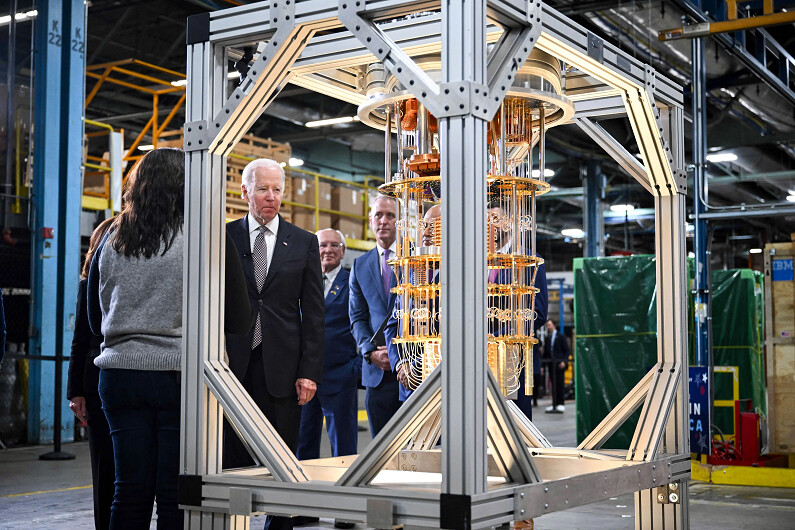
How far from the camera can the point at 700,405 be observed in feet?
28.2

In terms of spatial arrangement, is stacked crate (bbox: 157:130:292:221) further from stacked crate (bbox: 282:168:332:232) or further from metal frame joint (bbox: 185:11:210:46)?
metal frame joint (bbox: 185:11:210:46)

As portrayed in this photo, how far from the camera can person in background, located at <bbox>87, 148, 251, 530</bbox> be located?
11.7 ft

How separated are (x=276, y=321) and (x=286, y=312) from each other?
0.08 m

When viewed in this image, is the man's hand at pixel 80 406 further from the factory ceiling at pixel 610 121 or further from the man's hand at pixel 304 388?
the factory ceiling at pixel 610 121

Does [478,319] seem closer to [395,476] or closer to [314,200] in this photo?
[395,476]

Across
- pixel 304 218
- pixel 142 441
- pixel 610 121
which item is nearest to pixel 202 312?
pixel 142 441

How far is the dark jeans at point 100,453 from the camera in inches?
172

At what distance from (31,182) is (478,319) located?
979 cm

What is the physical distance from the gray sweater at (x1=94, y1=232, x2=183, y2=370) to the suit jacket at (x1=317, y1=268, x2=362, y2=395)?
2.20m

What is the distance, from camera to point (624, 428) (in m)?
9.44

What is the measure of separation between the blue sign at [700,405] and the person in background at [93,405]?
579 centimetres

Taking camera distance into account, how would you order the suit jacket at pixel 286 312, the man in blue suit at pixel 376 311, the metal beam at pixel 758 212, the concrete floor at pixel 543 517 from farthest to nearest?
the metal beam at pixel 758 212, the concrete floor at pixel 543 517, the man in blue suit at pixel 376 311, the suit jacket at pixel 286 312

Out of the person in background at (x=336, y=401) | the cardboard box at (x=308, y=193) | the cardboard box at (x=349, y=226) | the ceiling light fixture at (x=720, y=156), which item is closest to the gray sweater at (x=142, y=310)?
the person in background at (x=336, y=401)

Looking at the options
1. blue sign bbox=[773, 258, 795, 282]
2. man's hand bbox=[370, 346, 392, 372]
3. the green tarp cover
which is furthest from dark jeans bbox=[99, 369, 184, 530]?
blue sign bbox=[773, 258, 795, 282]
